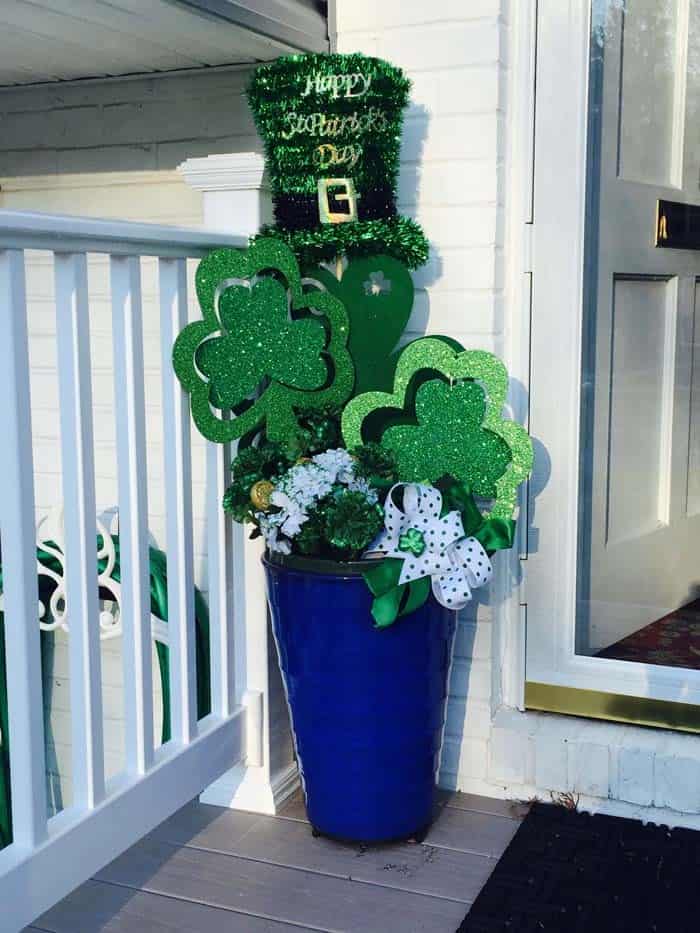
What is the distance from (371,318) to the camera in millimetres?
2324

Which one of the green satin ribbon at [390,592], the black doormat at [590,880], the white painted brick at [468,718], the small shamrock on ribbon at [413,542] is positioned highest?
the small shamrock on ribbon at [413,542]

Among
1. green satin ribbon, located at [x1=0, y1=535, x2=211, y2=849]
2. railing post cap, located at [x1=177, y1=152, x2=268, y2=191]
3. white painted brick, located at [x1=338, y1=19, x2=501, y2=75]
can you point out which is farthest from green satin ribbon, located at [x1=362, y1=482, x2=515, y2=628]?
white painted brick, located at [x1=338, y1=19, x2=501, y2=75]

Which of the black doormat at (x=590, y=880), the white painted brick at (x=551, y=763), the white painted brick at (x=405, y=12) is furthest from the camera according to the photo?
the white painted brick at (x=551, y=763)

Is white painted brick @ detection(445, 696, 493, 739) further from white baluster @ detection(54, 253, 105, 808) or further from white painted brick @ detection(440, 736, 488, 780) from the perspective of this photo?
white baluster @ detection(54, 253, 105, 808)

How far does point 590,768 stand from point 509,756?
0.18 m

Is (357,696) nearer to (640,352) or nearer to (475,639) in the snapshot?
(475,639)

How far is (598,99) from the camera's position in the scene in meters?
2.41

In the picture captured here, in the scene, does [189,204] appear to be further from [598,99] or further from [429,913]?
[429,913]

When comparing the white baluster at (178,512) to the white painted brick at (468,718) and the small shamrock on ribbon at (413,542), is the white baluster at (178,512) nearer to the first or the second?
the small shamrock on ribbon at (413,542)

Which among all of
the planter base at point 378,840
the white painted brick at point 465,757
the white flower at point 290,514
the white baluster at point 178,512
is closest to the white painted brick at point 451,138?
the white baluster at point 178,512

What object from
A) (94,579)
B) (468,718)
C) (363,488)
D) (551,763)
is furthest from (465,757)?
(94,579)

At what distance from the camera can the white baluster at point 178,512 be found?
7.32ft

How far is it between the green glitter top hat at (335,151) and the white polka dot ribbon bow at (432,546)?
0.49 m

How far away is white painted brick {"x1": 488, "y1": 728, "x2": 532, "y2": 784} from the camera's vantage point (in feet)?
8.29
